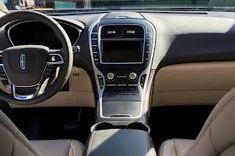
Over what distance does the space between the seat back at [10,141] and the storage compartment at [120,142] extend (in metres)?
0.85

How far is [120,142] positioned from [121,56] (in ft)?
2.71

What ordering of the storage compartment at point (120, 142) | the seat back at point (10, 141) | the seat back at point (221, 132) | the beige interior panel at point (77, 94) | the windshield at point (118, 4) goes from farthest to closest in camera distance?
the windshield at point (118, 4) → the beige interior panel at point (77, 94) → the storage compartment at point (120, 142) → the seat back at point (221, 132) → the seat back at point (10, 141)

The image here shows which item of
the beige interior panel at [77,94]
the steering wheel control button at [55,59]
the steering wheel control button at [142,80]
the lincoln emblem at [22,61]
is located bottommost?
the beige interior panel at [77,94]

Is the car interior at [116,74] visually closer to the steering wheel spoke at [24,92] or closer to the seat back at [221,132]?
the steering wheel spoke at [24,92]

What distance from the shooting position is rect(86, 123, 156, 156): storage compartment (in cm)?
215

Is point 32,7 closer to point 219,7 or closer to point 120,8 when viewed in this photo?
point 120,8

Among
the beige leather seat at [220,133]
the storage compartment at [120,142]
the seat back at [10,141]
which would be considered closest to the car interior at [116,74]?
the storage compartment at [120,142]

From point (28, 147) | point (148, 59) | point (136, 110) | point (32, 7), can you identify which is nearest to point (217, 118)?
point (28, 147)

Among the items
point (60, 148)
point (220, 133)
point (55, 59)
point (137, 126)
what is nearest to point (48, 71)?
point (55, 59)

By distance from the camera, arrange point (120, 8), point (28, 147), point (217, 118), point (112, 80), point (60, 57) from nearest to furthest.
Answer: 1. point (28, 147)
2. point (217, 118)
3. point (60, 57)
4. point (112, 80)
5. point (120, 8)

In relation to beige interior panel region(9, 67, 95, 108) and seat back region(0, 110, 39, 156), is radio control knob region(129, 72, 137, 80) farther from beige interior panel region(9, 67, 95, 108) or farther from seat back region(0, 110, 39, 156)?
seat back region(0, 110, 39, 156)

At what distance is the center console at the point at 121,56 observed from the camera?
291cm

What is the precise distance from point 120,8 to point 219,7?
0.60 metres

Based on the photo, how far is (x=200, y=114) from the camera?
3.48 metres
